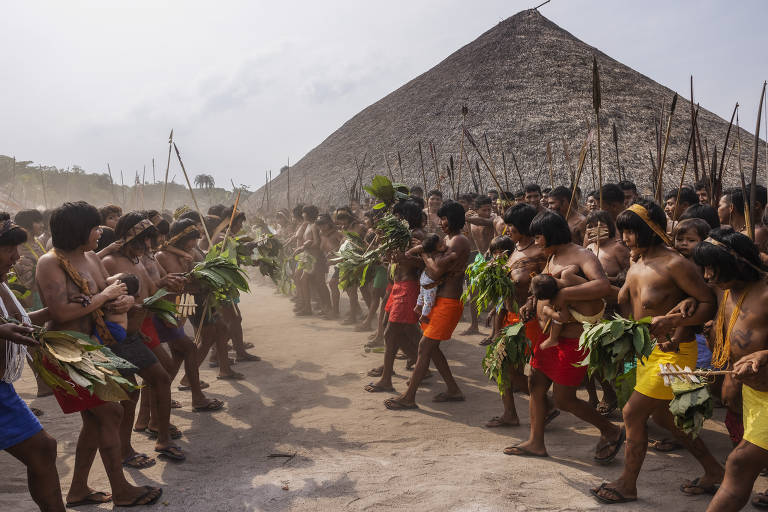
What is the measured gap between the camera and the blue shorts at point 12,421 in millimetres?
2650

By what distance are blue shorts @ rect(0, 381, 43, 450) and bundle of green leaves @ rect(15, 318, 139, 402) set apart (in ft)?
0.53

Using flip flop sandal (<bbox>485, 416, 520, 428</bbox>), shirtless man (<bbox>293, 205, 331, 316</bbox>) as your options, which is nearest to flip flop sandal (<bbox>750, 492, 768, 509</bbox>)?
flip flop sandal (<bbox>485, 416, 520, 428</bbox>)

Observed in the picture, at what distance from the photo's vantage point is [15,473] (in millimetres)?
4059

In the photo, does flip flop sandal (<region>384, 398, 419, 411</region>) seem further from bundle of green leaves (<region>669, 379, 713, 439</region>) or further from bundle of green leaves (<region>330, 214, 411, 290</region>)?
bundle of green leaves (<region>669, 379, 713, 439</region>)

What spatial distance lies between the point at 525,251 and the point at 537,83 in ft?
78.5

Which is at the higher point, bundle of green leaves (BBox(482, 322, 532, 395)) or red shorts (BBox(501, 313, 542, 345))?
red shorts (BBox(501, 313, 542, 345))

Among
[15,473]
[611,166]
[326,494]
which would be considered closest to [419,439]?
[326,494]

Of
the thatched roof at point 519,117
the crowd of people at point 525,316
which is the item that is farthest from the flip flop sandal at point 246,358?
the thatched roof at point 519,117

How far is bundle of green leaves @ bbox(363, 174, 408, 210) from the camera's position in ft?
19.7

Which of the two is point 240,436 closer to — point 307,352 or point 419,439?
point 419,439

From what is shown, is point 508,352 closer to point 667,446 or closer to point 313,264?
point 667,446

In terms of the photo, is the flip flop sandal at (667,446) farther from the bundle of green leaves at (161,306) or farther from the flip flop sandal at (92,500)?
the flip flop sandal at (92,500)

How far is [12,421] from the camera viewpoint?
2682 millimetres

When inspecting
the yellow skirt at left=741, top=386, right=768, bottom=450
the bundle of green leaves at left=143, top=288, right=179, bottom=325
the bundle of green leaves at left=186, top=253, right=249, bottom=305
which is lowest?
the yellow skirt at left=741, top=386, right=768, bottom=450
